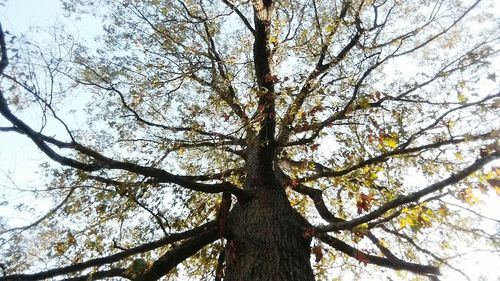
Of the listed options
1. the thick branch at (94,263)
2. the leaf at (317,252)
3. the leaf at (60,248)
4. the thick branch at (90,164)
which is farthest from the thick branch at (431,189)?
the leaf at (60,248)

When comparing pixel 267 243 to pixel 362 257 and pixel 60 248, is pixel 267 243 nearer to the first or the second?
pixel 362 257

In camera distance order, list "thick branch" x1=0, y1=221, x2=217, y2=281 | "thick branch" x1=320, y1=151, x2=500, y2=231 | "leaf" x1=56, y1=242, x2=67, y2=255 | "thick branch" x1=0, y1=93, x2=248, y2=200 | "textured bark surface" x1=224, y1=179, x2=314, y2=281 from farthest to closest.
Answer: "leaf" x1=56, y1=242, x2=67, y2=255 → "thick branch" x1=0, y1=221, x2=217, y2=281 → "textured bark surface" x1=224, y1=179, x2=314, y2=281 → "thick branch" x1=0, y1=93, x2=248, y2=200 → "thick branch" x1=320, y1=151, x2=500, y2=231

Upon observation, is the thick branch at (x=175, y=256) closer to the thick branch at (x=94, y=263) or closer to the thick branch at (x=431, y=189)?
the thick branch at (x=94, y=263)

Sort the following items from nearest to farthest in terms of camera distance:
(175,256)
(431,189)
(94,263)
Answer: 1. (431,189)
2. (94,263)
3. (175,256)

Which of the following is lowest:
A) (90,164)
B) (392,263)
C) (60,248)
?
(392,263)

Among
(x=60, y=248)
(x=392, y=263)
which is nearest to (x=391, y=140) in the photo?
(x=392, y=263)

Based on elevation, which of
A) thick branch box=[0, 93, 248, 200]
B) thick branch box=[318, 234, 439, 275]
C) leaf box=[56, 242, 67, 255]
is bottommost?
thick branch box=[318, 234, 439, 275]

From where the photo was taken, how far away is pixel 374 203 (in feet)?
17.6

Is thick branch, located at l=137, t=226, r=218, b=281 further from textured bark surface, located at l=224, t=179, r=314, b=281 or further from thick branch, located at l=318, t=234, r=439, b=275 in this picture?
thick branch, located at l=318, t=234, r=439, b=275

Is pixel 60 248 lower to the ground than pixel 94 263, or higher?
higher

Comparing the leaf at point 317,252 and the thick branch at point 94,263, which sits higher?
the thick branch at point 94,263

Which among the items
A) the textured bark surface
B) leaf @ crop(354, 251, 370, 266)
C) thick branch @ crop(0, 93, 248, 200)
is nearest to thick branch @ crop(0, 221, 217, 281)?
the textured bark surface

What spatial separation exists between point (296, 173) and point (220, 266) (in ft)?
10.8

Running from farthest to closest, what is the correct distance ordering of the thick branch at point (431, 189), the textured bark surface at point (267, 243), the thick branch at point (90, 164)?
the textured bark surface at point (267, 243) → the thick branch at point (90, 164) → the thick branch at point (431, 189)
